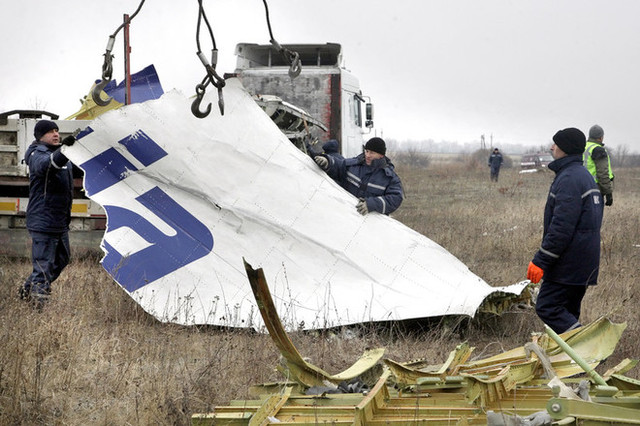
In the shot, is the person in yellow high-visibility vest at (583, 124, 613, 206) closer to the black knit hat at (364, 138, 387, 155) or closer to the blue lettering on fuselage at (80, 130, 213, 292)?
the black knit hat at (364, 138, 387, 155)

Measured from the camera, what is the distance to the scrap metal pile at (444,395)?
311 cm

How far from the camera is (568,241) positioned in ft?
17.8

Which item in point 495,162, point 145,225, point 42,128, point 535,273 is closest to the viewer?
point 535,273

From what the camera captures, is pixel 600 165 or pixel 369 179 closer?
pixel 369 179

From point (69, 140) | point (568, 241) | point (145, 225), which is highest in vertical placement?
point (69, 140)

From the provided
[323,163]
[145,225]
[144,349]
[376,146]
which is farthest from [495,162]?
[144,349]

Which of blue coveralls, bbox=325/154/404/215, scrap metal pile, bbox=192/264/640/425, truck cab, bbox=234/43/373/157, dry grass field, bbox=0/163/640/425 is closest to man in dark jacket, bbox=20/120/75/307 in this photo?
dry grass field, bbox=0/163/640/425

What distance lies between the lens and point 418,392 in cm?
361

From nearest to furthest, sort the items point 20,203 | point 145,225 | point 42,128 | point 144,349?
point 144,349, point 145,225, point 42,128, point 20,203

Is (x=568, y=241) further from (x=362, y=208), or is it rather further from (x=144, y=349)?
(x=144, y=349)

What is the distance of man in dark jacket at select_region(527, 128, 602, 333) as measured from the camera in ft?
17.8

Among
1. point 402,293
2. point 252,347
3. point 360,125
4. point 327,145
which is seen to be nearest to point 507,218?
point 360,125

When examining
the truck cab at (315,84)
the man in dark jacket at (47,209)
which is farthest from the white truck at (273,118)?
the man in dark jacket at (47,209)

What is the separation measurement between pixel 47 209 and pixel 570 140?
4344mm
